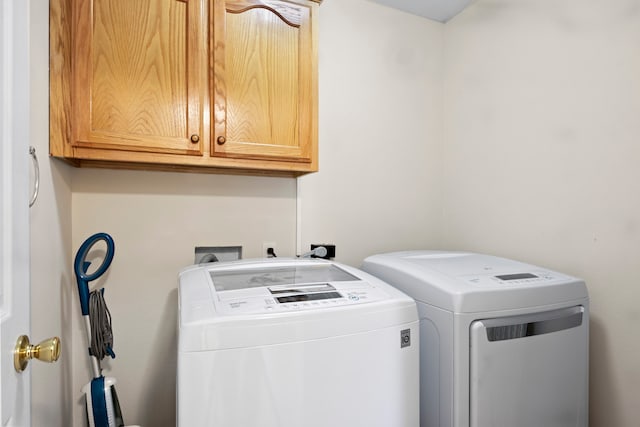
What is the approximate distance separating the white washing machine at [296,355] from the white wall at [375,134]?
0.82m

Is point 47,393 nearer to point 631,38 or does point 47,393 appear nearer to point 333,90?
point 333,90

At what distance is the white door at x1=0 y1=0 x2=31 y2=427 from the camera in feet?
2.01

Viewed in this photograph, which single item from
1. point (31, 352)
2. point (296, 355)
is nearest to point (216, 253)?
point (296, 355)

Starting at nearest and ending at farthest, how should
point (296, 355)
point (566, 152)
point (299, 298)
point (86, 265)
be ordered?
point (296, 355), point (299, 298), point (86, 265), point (566, 152)

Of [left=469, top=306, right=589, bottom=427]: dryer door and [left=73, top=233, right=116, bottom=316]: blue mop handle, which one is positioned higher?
[left=73, top=233, right=116, bottom=316]: blue mop handle

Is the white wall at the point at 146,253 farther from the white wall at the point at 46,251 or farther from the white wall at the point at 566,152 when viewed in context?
the white wall at the point at 566,152

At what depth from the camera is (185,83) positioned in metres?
1.31

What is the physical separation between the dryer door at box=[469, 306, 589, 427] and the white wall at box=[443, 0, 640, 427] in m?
0.20

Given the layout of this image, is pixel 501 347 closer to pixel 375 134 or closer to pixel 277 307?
pixel 277 307

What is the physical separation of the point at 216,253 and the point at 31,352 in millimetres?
1028

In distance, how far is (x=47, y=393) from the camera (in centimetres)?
109

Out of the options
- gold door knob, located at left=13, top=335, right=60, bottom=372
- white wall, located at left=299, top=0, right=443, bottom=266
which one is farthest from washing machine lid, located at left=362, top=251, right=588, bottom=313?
gold door knob, located at left=13, top=335, right=60, bottom=372

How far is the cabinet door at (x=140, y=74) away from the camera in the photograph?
3.87 ft

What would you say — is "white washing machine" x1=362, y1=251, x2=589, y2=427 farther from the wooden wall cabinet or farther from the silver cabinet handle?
the silver cabinet handle
